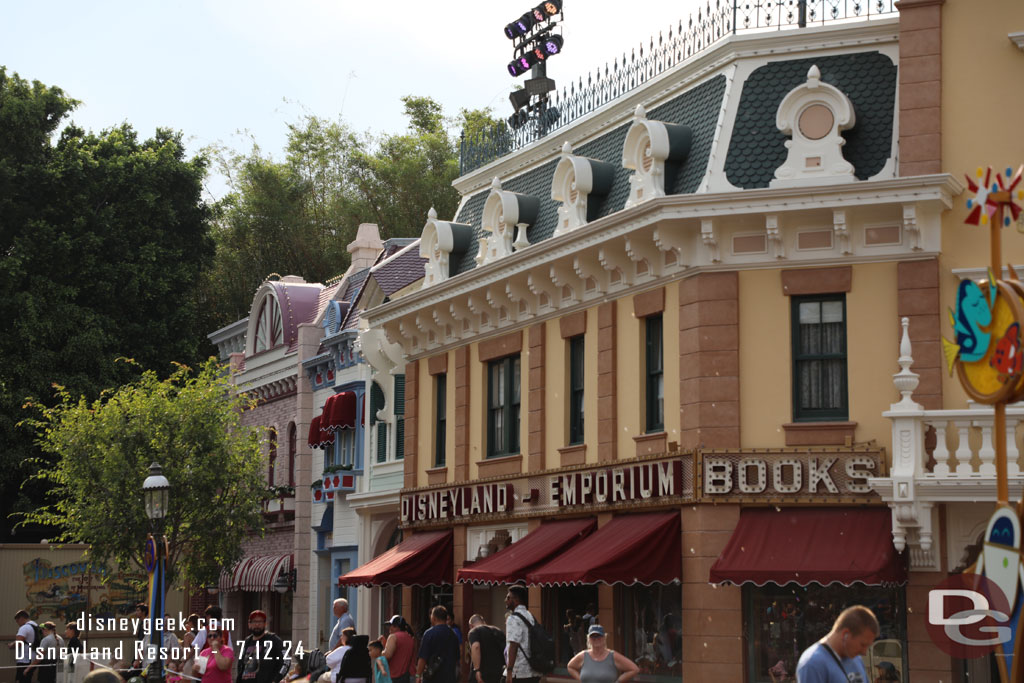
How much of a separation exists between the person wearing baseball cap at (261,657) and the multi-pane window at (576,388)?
7071mm

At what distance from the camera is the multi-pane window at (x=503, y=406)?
26172 mm

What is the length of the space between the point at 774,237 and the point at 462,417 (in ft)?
28.9

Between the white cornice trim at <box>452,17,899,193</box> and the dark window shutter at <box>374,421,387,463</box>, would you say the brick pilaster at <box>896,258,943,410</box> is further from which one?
the dark window shutter at <box>374,421,387,463</box>

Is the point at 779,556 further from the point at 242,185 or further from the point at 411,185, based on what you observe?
the point at 242,185

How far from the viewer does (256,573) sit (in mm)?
39812

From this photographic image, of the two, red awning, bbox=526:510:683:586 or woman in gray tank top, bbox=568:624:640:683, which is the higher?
red awning, bbox=526:510:683:586

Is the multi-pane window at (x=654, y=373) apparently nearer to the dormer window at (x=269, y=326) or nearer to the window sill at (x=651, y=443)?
the window sill at (x=651, y=443)

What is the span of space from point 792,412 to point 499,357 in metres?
7.38

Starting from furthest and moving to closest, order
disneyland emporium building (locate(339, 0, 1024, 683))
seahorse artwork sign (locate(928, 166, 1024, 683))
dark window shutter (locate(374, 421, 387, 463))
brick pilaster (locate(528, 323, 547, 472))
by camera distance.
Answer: dark window shutter (locate(374, 421, 387, 463)) < brick pilaster (locate(528, 323, 547, 472)) < disneyland emporium building (locate(339, 0, 1024, 683)) < seahorse artwork sign (locate(928, 166, 1024, 683))

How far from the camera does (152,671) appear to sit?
2134 cm

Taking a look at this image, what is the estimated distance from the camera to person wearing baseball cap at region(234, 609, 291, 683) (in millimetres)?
18312

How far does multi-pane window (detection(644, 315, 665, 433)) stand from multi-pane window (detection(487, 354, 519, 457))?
4.19m

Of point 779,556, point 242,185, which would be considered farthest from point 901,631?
point 242,185

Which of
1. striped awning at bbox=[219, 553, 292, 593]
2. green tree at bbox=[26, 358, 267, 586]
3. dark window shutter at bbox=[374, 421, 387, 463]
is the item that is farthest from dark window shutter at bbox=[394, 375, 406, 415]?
striped awning at bbox=[219, 553, 292, 593]
